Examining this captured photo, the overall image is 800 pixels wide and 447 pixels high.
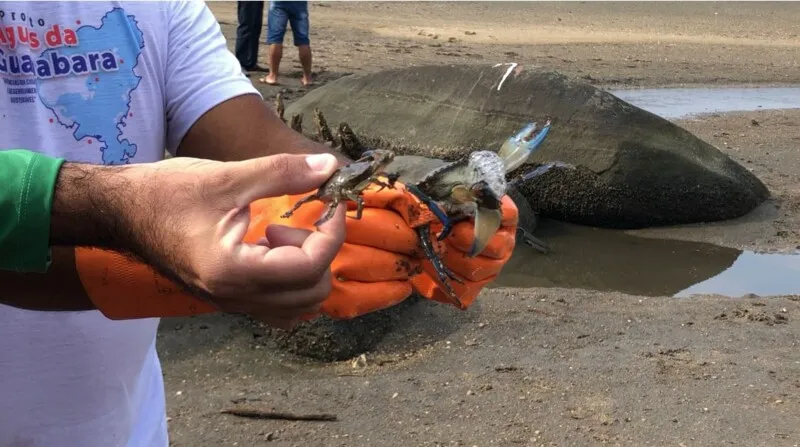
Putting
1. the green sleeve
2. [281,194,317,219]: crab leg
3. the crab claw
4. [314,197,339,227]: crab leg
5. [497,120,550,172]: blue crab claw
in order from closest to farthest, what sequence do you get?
the green sleeve, [314,197,339,227]: crab leg, [281,194,317,219]: crab leg, the crab claw, [497,120,550,172]: blue crab claw

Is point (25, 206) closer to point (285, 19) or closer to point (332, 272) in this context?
point (332, 272)

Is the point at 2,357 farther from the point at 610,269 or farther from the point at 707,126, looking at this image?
the point at 707,126

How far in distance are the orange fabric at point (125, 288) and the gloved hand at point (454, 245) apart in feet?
1.24

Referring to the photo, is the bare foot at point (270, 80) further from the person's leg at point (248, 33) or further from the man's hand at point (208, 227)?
the man's hand at point (208, 227)

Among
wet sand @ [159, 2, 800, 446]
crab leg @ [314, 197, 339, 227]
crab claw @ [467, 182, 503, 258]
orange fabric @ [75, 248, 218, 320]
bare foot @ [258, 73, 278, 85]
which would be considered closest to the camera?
crab leg @ [314, 197, 339, 227]

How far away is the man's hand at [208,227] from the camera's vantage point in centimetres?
107

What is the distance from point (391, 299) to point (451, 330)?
2.57 m

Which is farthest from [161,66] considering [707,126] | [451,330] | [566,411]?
[707,126]

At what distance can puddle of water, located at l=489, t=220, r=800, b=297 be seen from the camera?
549 centimetres

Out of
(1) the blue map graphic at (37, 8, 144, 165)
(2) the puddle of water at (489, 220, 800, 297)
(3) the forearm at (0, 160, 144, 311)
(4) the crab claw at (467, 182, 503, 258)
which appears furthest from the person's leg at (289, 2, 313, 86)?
(3) the forearm at (0, 160, 144, 311)

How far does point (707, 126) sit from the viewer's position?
32.3 feet

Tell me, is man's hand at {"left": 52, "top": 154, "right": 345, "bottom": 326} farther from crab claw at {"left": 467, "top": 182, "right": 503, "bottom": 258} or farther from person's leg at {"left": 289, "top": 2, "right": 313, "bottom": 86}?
person's leg at {"left": 289, "top": 2, "right": 313, "bottom": 86}

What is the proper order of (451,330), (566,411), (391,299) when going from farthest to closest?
(451,330) < (566,411) < (391,299)

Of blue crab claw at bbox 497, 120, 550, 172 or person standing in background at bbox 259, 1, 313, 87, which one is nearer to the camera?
blue crab claw at bbox 497, 120, 550, 172
